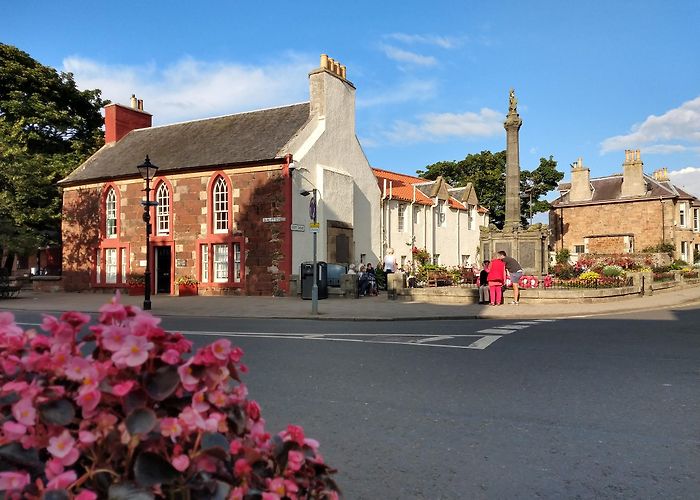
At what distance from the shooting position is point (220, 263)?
26625 millimetres

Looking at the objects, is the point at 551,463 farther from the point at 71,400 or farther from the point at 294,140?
the point at 294,140

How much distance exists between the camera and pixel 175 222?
27.8m

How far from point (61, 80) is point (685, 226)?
1964 inches

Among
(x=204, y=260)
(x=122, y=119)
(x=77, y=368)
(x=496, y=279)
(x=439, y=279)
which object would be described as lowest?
(x=439, y=279)

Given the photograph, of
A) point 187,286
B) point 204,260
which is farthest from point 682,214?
point 187,286

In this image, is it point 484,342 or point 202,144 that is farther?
point 202,144

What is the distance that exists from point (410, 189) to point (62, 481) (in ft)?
121

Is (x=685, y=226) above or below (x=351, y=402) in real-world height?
above

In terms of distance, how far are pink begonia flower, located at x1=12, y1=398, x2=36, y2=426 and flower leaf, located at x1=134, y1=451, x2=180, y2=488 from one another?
37 centimetres

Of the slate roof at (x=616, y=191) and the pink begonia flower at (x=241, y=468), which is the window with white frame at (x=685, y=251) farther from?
the pink begonia flower at (x=241, y=468)

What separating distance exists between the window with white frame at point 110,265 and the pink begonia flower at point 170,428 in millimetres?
30999

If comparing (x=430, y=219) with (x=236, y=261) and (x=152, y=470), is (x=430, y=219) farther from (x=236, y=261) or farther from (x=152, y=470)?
(x=152, y=470)

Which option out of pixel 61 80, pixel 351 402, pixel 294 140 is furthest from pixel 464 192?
pixel 351 402

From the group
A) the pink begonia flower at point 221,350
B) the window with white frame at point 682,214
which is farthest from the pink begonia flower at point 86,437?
the window with white frame at point 682,214
